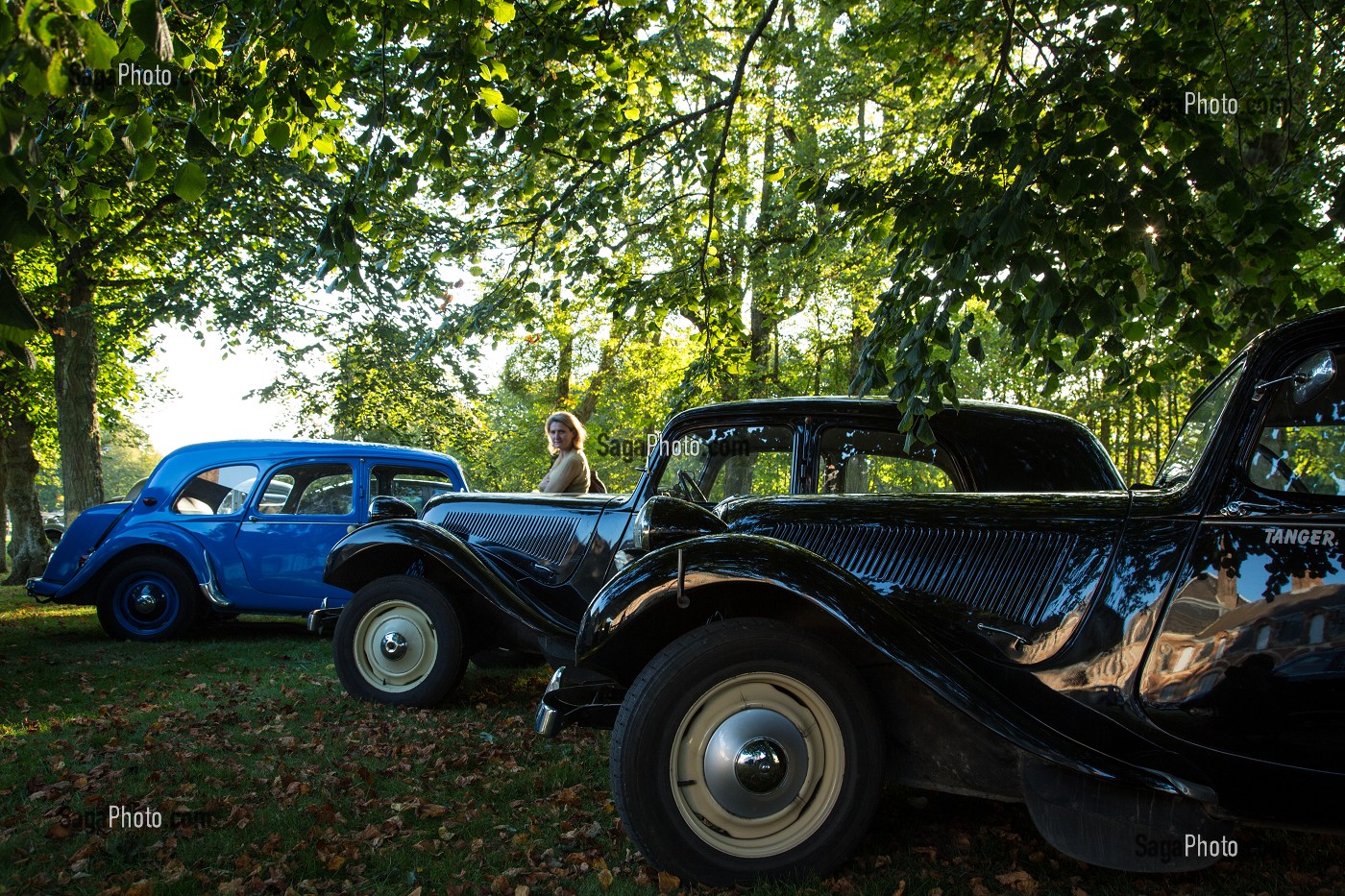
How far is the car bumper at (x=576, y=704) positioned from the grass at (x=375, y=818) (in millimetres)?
502

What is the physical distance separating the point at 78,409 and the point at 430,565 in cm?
1105

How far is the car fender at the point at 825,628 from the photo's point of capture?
108 inches

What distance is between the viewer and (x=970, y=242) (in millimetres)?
4074

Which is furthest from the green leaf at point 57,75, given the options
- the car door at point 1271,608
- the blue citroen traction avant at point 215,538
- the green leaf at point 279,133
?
the blue citroen traction avant at point 215,538

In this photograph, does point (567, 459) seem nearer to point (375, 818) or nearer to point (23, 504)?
point (375, 818)

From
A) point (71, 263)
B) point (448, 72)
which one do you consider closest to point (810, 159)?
point (448, 72)

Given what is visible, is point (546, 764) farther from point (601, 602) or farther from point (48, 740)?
point (48, 740)

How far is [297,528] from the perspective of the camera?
871 centimetres

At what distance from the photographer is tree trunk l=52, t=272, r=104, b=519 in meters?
13.5

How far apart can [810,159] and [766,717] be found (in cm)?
1335

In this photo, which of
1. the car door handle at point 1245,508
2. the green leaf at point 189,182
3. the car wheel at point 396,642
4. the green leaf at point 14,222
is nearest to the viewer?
the green leaf at point 14,222

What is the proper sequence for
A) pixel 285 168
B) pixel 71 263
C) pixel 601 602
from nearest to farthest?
pixel 601 602
pixel 285 168
pixel 71 263

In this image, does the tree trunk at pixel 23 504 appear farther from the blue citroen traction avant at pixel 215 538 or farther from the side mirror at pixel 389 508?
the side mirror at pixel 389 508

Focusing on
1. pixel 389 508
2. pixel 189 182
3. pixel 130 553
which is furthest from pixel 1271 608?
pixel 130 553
